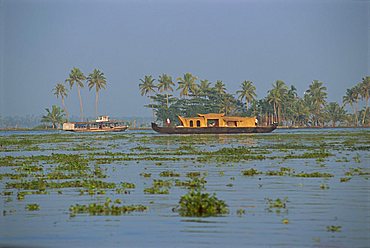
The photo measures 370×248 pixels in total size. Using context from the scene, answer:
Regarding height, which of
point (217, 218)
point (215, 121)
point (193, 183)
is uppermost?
point (215, 121)

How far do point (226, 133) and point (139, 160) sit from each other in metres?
52.7

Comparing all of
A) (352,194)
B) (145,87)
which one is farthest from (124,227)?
(145,87)

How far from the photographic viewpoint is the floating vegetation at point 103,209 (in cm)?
1756

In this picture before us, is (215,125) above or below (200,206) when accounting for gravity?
above

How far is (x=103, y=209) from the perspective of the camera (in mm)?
17812

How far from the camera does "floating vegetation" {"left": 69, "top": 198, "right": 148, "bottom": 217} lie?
57.6ft

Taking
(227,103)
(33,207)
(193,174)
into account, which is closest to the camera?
(33,207)

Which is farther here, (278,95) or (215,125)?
(278,95)

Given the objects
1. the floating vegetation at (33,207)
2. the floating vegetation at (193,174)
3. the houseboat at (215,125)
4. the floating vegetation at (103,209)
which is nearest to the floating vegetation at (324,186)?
the floating vegetation at (193,174)

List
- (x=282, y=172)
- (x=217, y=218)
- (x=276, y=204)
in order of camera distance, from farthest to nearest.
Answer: (x=282, y=172) < (x=276, y=204) < (x=217, y=218)

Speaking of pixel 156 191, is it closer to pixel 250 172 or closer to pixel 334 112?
pixel 250 172

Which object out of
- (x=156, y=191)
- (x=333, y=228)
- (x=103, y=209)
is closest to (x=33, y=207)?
(x=103, y=209)

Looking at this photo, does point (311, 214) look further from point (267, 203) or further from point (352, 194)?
point (352, 194)

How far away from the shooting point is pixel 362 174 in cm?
2658
